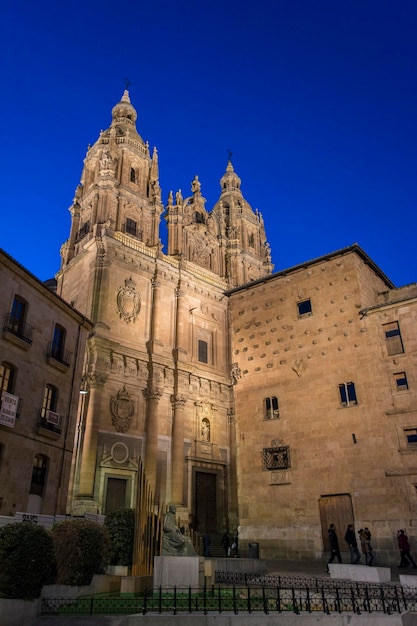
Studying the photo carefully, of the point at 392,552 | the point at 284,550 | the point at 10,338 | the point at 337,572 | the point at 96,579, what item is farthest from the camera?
the point at 284,550

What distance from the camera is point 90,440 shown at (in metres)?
25.1

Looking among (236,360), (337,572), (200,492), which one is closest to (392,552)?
(337,572)

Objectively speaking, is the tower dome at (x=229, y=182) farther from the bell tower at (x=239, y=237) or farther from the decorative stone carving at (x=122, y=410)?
the decorative stone carving at (x=122, y=410)

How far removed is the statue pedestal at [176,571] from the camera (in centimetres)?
1250

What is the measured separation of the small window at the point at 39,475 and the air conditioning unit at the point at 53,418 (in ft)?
4.45

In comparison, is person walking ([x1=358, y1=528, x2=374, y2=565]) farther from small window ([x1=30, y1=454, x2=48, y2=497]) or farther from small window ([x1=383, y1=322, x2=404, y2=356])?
small window ([x1=30, y1=454, x2=48, y2=497])

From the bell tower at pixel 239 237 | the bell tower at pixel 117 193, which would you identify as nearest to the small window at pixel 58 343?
the bell tower at pixel 117 193

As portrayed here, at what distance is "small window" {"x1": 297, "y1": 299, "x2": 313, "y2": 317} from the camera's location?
30016 millimetres

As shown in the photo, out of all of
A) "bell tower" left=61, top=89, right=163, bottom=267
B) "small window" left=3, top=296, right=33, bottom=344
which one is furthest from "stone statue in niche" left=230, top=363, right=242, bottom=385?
"small window" left=3, top=296, right=33, bottom=344

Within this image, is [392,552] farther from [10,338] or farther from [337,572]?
[10,338]

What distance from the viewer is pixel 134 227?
1348 inches

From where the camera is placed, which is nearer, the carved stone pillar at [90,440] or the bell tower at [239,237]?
the carved stone pillar at [90,440]

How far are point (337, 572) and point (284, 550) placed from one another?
34.1 ft

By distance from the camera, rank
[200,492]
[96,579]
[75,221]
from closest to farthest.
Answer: [96,579]
[200,492]
[75,221]
